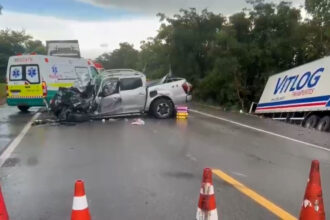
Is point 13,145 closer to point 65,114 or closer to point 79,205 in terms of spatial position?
point 65,114

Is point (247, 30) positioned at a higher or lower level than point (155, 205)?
higher

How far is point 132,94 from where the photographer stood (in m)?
16.1

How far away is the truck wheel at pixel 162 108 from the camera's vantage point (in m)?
16.4

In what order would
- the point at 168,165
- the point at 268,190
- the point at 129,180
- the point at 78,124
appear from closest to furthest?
the point at 268,190 → the point at 129,180 → the point at 168,165 → the point at 78,124

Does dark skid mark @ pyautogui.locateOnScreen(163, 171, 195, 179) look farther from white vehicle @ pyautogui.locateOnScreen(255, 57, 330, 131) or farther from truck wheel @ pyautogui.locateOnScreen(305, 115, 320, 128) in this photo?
truck wheel @ pyautogui.locateOnScreen(305, 115, 320, 128)

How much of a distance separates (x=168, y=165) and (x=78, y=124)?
299 inches

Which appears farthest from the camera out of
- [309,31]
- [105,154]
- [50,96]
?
[309,31]

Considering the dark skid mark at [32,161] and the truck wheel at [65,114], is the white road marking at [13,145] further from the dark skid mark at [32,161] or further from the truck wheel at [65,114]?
the truck wheel at [65,114]

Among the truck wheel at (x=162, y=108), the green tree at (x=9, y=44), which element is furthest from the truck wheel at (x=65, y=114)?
the green tree at (x=9, y=44)

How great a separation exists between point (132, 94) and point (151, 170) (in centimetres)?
864

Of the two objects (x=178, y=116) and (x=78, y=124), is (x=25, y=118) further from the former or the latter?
(x=178, y=116)

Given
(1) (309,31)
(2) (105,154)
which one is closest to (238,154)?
(2) (105,154)

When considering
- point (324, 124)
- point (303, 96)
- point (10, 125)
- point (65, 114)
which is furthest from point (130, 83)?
point (324, 124)

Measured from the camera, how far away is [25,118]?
17.0 metres
